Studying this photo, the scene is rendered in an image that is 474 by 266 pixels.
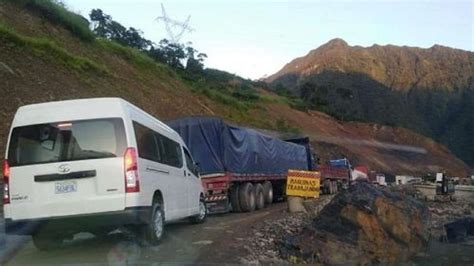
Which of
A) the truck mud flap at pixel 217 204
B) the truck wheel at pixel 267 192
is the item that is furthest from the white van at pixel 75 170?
the truck wheel at pixel 267 192

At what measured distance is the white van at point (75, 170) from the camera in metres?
9.33

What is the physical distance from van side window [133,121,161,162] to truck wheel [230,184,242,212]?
932 cm

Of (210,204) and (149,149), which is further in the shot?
(210,204)

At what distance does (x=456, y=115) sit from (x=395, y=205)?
114404mm

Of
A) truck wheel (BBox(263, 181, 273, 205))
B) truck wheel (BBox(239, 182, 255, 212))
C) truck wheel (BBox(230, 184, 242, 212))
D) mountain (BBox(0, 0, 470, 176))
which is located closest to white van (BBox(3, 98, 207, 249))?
truck wheel (BBox(230, 184, 242, 212))

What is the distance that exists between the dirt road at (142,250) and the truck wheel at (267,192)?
32.8ft

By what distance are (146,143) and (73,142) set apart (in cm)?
132

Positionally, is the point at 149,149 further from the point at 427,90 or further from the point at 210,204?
the point at 427,90

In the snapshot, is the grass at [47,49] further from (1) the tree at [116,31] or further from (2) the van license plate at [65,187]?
(1) the tree at [116,31]

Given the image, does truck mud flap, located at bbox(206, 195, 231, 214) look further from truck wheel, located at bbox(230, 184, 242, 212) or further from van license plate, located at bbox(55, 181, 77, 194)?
van license plate, located at bbox(55, 181, 77, 194)

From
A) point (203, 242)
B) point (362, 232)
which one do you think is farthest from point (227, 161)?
point (203, 242)

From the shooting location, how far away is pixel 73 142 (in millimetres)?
9469

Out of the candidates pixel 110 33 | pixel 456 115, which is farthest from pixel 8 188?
pixel 456 115

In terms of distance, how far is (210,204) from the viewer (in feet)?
61.3
